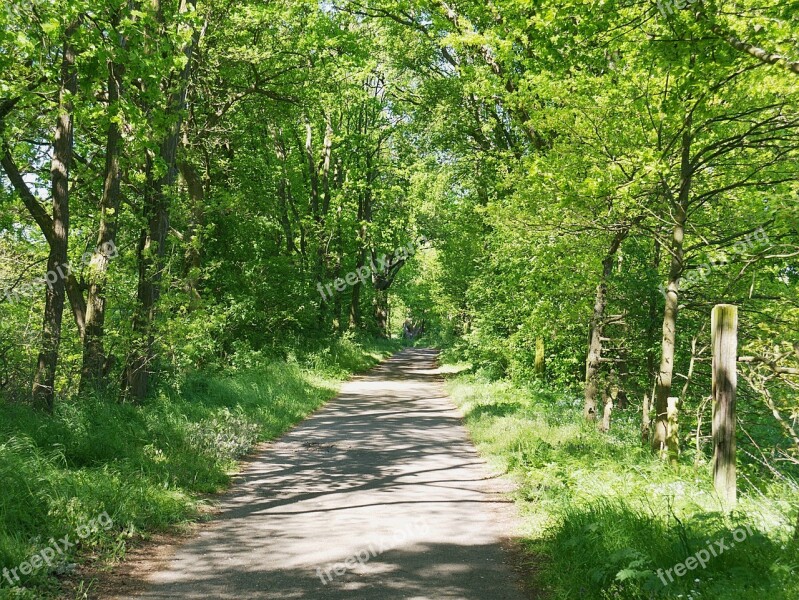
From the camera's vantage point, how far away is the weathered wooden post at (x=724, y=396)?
5.61m

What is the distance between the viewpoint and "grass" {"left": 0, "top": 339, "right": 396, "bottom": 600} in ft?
17.6

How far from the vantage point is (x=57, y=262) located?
8.94m

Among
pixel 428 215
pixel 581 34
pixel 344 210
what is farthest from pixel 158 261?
pixel 428 215

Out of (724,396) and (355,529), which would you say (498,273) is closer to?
(355,529)

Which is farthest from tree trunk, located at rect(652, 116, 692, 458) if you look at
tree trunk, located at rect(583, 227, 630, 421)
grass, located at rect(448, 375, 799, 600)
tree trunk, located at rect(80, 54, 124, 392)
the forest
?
tree trunk, located at rect(80, 54, 124, 392)

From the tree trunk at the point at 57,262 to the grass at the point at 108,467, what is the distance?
474mm

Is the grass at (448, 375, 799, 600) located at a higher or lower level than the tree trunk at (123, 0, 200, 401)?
lower

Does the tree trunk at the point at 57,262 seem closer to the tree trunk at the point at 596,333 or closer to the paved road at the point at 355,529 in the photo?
the paved road at the point at 355,529

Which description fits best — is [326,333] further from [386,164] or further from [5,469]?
[5,469]

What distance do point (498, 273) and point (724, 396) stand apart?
15.6 m

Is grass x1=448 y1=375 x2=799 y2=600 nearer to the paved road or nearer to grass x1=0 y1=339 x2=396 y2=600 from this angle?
the paved road

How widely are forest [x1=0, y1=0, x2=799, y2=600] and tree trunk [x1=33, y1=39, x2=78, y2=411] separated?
5 cm

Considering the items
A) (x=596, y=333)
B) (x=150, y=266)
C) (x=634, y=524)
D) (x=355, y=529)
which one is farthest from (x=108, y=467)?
(x=596, y=333)

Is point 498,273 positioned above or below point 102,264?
above
